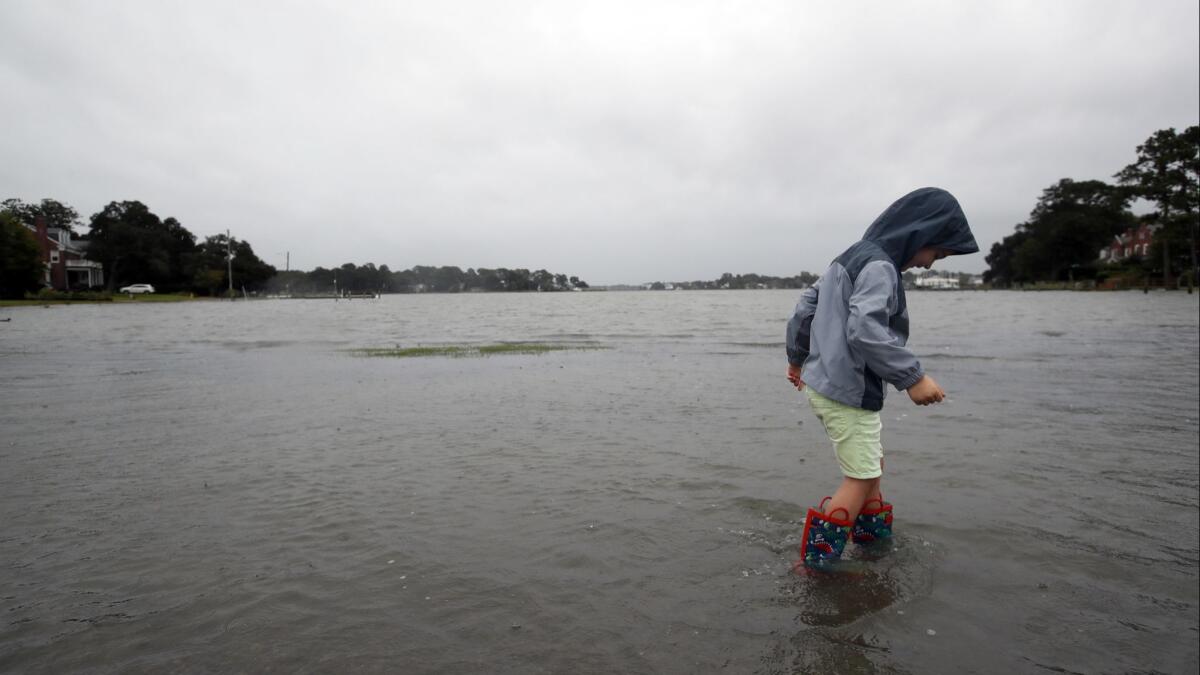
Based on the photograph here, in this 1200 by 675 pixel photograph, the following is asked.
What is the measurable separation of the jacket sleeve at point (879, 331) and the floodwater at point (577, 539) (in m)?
1.29

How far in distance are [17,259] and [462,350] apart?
70.3 metres

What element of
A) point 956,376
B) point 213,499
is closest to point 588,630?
point 213,499

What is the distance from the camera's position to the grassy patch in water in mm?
18719

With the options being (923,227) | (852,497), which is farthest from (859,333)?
(852,497)

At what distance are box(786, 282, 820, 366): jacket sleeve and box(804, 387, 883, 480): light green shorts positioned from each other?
1.16 feet

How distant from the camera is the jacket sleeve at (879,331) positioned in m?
3.39

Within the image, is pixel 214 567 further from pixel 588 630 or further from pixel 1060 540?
pixel 1060 540

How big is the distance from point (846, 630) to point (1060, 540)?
90.8 inches

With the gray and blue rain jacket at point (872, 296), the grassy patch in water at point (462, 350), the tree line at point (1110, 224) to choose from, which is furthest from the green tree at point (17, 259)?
the tree line at point (1110, 224)

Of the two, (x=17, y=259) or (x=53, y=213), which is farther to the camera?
(x=53, y=213)

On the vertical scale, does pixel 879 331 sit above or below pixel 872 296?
below

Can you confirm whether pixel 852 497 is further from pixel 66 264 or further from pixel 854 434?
pixel 66 264

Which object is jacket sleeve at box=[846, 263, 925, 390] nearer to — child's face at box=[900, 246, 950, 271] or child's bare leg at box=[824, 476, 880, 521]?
child's face at box=[900, 246, 950, 271]

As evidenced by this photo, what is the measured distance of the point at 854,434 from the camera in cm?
382
